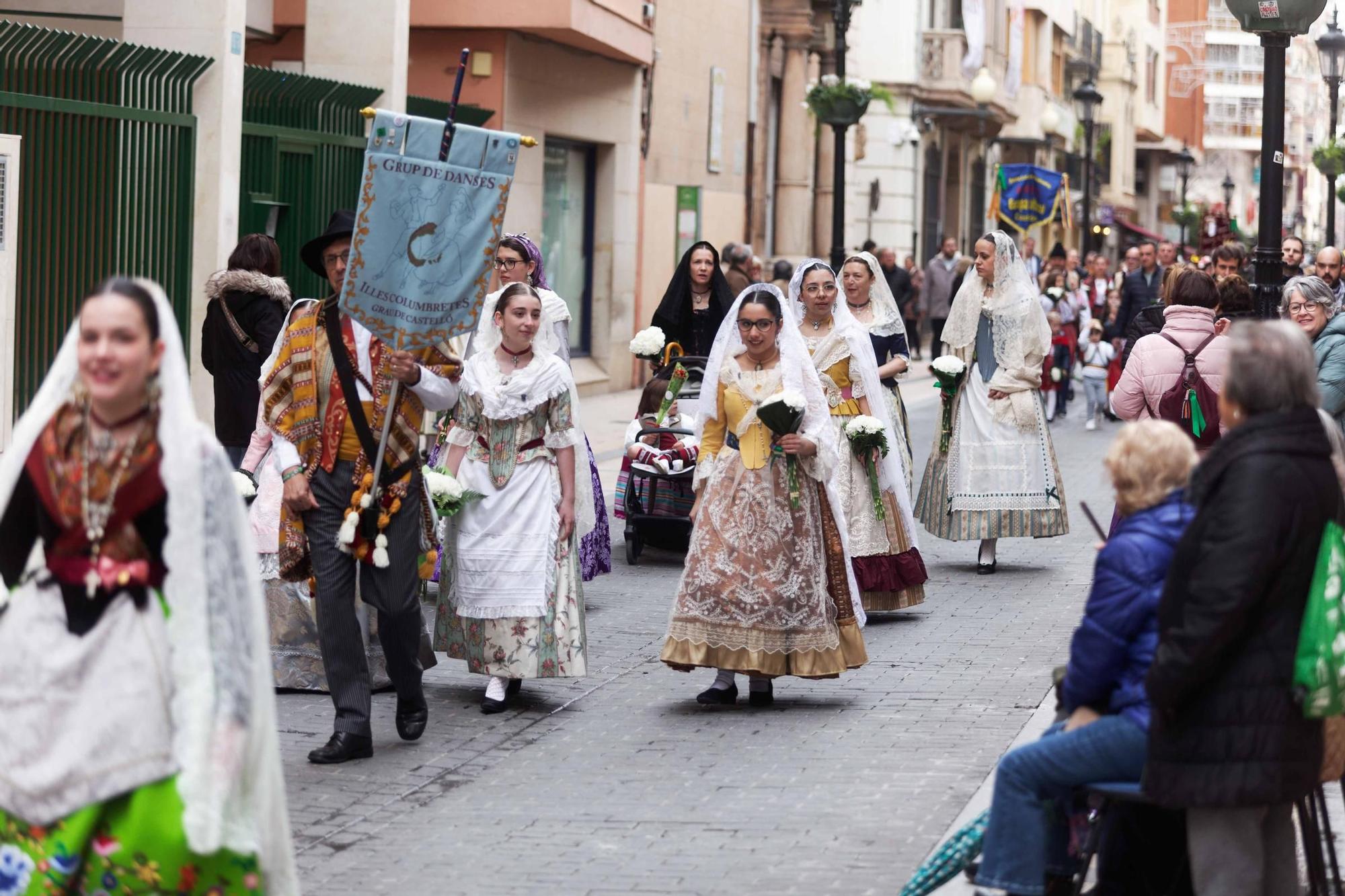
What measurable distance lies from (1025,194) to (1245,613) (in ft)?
88.7

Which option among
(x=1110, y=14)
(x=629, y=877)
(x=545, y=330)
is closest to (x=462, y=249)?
(x=545, y=330)

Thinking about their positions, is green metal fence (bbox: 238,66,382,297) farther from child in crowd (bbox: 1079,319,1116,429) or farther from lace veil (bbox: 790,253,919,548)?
child in crowd (bbox: 1079,319,1116,429)

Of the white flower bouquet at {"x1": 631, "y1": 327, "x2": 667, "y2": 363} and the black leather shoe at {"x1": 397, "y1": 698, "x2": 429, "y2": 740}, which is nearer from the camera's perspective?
the black leather shoe at {"x1": 397, "y1": 698, "x2": 429, "y2": 740}

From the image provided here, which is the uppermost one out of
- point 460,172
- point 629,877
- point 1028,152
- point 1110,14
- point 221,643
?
point 1110,14

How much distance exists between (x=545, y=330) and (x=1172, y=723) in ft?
15.5

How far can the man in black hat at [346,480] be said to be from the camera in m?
7.70

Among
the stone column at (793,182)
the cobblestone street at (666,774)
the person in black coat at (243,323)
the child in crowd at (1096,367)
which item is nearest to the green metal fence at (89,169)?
the person in black coat at (243,323)

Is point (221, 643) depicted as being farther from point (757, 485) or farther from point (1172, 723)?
point (757, 485)

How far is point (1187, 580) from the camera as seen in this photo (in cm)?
474

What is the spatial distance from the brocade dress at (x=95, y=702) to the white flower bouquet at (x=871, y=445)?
6.51m

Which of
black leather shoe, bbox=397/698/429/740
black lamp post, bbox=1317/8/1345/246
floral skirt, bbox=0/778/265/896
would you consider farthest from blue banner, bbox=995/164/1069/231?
floral skirt, bbox=0/778/265/896

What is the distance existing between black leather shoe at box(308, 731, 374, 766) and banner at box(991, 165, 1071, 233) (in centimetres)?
2402

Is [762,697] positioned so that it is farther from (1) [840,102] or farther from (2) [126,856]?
(1) [840,102]

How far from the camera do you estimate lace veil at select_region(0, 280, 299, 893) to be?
4.43 metres
